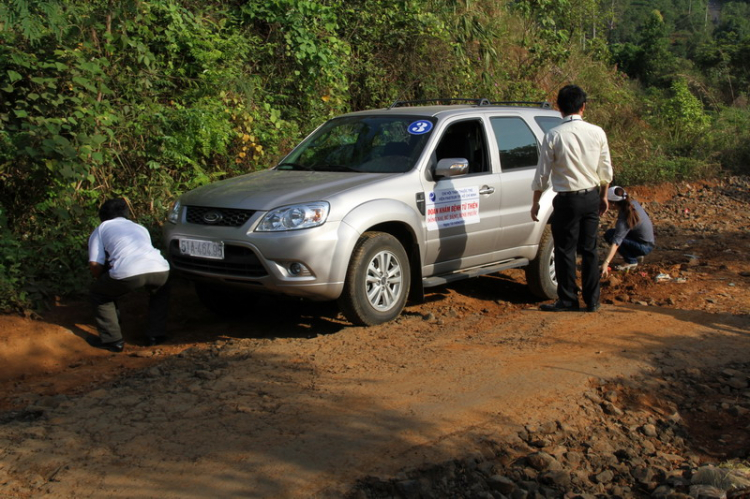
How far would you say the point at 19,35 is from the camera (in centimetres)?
760

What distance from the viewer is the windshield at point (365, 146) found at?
6.60m

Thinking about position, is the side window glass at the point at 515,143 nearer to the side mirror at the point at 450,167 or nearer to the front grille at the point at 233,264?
the side mirror at the point at 450,167

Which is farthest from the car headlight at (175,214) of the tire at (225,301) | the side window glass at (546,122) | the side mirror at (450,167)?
the side window glass at (546,122)

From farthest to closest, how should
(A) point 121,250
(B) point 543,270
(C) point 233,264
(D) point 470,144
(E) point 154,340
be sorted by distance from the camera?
(B) point 543,270 → (D) point 470,144 → (E) point 154,340 → (A) point 121,250 → (C) point 233,264

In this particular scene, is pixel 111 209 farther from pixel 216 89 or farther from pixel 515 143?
pixel 515 143

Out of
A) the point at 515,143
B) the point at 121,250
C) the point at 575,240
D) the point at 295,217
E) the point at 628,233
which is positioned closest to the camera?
the point at 295,217

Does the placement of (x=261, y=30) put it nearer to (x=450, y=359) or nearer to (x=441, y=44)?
(x=441, y=44)

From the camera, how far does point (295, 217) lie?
570 centimetres

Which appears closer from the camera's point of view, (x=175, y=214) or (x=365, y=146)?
(x=175, y=214)

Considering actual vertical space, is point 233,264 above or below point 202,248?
below

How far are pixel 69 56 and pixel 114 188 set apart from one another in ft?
4.67

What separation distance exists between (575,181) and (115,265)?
12.4 feet

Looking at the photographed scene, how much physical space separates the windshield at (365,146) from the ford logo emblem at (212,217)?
3.82ft

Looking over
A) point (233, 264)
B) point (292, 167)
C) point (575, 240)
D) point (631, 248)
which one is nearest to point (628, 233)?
point (631, 248)
